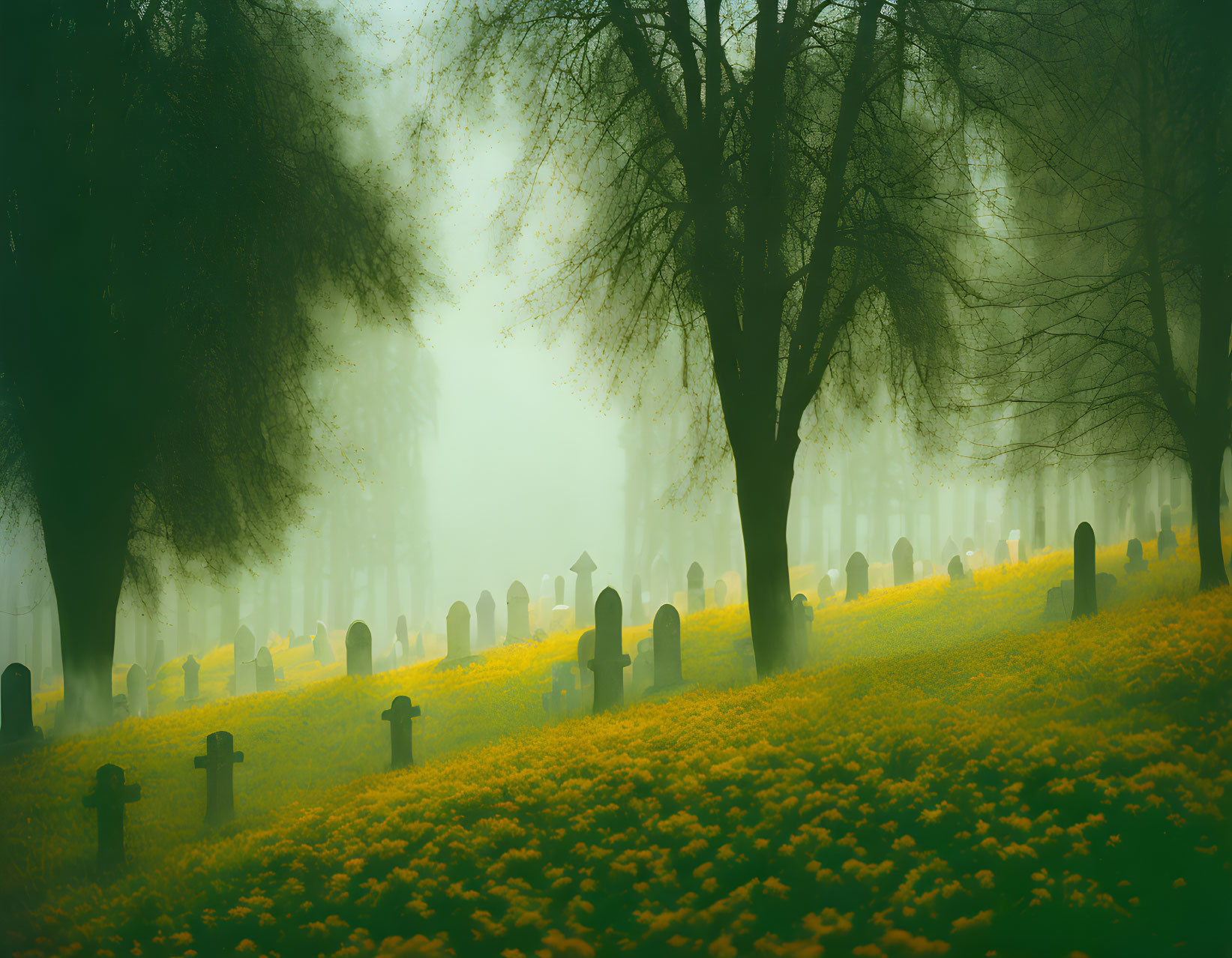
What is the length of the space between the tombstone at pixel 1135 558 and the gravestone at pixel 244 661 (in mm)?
12434

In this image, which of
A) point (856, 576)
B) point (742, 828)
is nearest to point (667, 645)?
point (742, 828)

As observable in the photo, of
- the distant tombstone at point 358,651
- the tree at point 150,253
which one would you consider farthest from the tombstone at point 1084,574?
the distant tombstone at point 358,651

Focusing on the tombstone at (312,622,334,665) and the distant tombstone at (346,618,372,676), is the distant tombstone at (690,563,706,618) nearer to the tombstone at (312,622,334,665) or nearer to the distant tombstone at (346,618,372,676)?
the distant tombstone at (346,618,372,676)

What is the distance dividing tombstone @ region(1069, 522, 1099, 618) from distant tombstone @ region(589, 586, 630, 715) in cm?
472

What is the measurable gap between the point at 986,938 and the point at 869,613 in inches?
228

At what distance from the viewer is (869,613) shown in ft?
28.9

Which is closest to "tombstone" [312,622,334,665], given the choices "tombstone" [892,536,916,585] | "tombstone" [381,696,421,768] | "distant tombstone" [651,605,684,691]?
"tombstone" [381,696,421,768]

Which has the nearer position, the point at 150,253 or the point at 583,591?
the point at 150,253

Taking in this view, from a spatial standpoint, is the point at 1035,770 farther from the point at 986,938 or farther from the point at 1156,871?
the point at 986,938

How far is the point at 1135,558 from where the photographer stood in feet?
27.6

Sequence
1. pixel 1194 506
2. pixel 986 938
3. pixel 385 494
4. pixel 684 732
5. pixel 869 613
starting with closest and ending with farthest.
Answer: pixel 986 938
pixel 684 732
pixel 1194 506
pixel 869 613
pixel 385 494

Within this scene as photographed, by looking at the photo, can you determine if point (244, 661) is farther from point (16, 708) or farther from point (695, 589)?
point (695, 589)

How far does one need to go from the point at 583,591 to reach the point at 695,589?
198 centimetres

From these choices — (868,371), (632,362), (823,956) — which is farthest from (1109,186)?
(823,956)
